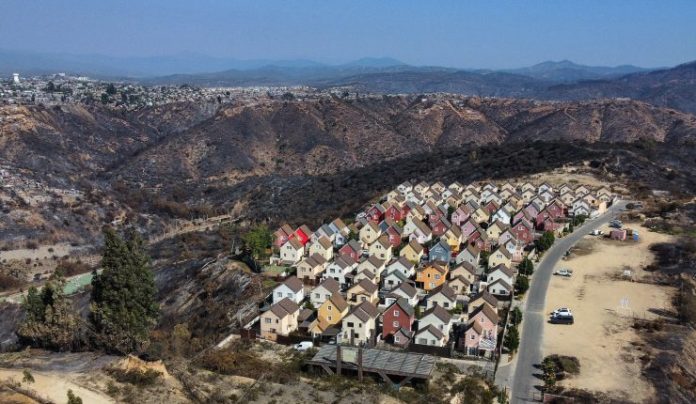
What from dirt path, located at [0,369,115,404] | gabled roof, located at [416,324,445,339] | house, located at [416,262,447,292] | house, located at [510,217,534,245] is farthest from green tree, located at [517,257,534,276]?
dirt path, located at [0,369,115,404]

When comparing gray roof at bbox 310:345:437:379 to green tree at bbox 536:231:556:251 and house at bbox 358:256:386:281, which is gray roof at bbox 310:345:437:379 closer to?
house at bbox 358:256:386:281

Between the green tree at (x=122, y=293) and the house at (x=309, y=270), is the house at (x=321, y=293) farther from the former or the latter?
the green tree at (x=122, y=293)

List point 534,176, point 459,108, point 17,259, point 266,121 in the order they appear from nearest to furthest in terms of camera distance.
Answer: point 17,259 < point 534,176 < point 266,121 < point 459,108

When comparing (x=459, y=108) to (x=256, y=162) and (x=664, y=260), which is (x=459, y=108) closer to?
(x=256, y=162)

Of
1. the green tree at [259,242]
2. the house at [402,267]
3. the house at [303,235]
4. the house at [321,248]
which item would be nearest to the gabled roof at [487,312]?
the house at [402,267]

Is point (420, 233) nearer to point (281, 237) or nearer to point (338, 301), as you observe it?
point (281, 237)

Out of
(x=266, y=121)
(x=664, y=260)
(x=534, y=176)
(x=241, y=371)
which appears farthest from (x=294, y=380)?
(x=266, y=121)

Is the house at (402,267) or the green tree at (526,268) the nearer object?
the house at (402,267)
